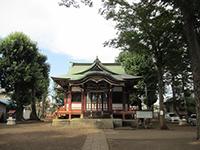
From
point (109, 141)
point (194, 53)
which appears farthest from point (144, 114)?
point (194, 53)

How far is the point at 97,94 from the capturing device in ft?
64.9

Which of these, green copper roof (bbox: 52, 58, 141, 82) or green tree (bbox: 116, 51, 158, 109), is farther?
green tree (bbox: 116, 51, 158, 109)

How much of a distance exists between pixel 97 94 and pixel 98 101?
1.04 metres

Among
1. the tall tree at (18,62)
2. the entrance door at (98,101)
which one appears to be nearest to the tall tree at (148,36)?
the entrance door at (98,101)

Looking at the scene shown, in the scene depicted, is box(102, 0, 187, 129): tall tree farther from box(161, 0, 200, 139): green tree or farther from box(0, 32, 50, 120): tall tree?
box(0, 32, 50, 120): tall tree

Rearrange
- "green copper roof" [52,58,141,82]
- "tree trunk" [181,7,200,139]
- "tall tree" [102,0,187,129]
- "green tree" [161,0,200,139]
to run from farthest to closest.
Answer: "green copper roof" [52,58,141,82] → "tall tree" [102,0,187,129] → "tree trunk" [181,7,200,139] → "green tree" [161,0,200,139]

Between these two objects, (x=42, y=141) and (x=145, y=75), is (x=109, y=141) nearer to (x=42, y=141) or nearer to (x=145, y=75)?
(x=42, y=141)

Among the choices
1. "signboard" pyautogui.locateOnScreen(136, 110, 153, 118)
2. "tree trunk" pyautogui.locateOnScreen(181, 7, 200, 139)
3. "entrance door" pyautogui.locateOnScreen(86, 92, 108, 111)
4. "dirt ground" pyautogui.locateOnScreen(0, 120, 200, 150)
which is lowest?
"dirt ground" pyautogui.locateOnScreen(0, 120, 200, 150)

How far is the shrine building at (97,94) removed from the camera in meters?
17.9

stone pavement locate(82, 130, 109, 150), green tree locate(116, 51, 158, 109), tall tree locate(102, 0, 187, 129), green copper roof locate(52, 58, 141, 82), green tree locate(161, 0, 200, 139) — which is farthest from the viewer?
green tree locate(116, 51, 158, 109)

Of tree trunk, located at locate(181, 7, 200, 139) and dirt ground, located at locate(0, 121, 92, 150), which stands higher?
tree trunk, located at locate(181, 7, 200, 139)

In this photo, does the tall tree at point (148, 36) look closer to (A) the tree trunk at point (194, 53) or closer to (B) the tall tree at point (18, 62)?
(A) the tree trunk at point (194, 53)

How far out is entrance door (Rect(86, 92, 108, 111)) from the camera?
20.0 m

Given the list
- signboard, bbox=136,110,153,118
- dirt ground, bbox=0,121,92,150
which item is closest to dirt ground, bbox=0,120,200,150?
dirt ground, bbox=0,121,92,150
